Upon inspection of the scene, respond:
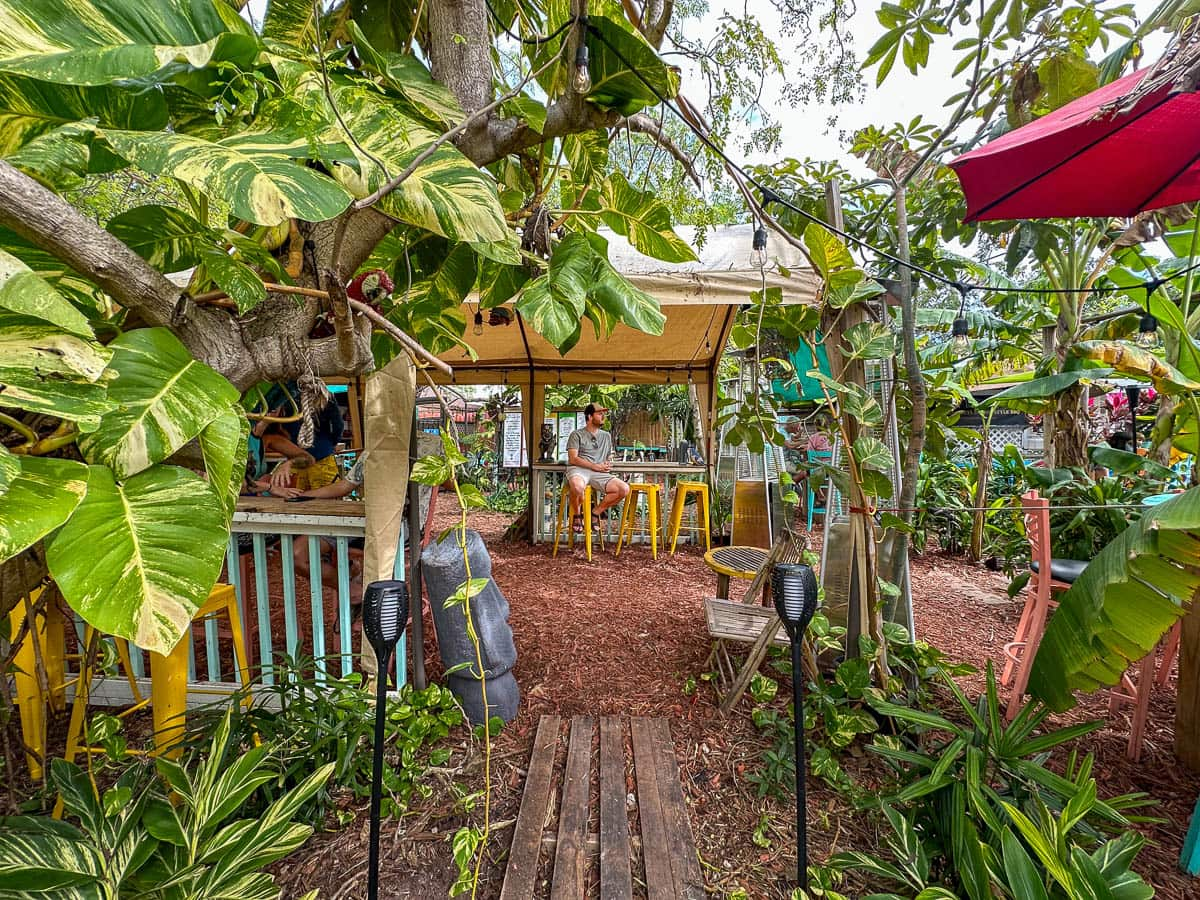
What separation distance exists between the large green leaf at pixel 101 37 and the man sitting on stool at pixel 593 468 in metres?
4.36

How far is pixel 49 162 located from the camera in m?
0.64

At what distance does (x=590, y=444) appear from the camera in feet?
16.9

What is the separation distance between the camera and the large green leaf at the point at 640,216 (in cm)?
138

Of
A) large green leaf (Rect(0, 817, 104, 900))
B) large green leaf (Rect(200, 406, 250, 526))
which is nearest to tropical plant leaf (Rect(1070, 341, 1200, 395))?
large green leaf (Rect(200, 406, 250, 526))

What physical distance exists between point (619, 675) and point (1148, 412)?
6.64m

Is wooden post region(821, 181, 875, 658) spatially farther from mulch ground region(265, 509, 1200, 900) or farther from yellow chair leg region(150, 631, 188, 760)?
yellow chair leg region(150, 631, 188, 760)

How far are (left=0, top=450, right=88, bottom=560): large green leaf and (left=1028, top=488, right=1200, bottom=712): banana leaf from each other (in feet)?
6.40

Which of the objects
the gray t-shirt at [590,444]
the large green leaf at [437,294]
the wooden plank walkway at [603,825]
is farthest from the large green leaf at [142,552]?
the gray t-shirt at [590,444]

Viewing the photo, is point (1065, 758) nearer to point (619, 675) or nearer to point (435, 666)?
point (619, 675)

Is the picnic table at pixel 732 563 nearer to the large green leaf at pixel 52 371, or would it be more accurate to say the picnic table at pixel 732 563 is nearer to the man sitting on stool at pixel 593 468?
the man sitting on stool at pixel 593 468

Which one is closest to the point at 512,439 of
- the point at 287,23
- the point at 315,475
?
the point at 315,475

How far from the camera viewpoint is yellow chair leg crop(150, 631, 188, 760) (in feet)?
5.13

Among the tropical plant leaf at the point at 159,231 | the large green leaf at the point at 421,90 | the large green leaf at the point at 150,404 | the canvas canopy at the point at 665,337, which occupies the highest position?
the canvas canopy at the point at 665,337

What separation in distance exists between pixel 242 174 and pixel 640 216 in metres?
1.00
